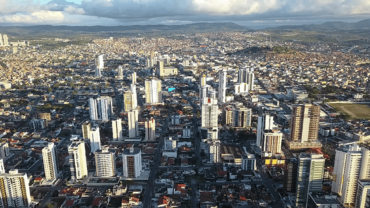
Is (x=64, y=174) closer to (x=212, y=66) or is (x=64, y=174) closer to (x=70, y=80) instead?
(x=70, y=80)

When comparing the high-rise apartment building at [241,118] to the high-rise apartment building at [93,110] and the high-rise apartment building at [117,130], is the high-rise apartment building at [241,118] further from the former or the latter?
the high-rise apartment building at [93,110]

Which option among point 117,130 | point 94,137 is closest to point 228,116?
point 117,130

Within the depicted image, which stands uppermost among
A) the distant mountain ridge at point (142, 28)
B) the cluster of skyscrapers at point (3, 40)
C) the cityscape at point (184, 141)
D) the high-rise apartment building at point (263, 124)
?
the distant mountain ridge at point (142, 28)

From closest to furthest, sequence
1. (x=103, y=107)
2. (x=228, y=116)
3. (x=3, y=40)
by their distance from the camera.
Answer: (x=228, y=116) < (x=103, y=107) < (x=3, y=40)

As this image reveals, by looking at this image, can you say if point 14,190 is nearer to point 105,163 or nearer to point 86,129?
point 105,163

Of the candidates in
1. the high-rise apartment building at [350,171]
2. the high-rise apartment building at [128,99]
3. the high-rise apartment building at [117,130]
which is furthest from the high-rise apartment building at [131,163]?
the high-rise apartment building at [128,99]

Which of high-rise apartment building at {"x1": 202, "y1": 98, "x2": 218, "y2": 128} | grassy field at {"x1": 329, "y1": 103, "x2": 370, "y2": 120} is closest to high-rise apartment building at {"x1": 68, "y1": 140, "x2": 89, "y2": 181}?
high-rise apartment building at {"x1": 202, "y1": 98, "x2": 218, "y2": 128}

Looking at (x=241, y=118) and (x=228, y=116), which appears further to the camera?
(x=228, y=116)
